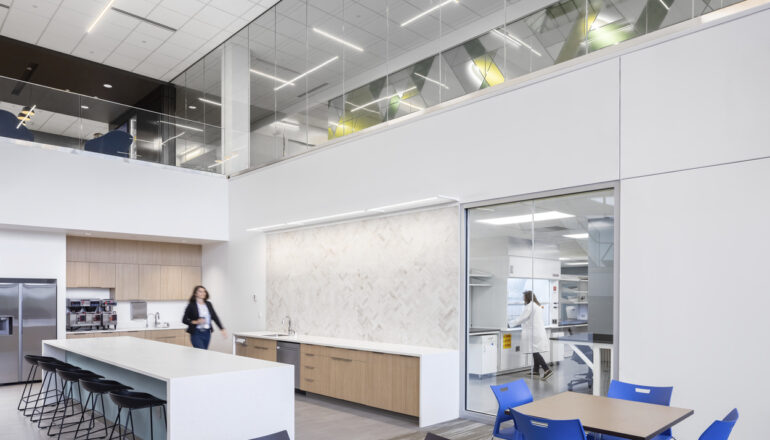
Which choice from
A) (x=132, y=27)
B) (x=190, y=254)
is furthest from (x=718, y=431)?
(x=132, y=27)

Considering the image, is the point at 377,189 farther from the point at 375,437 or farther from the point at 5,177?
the point at 5,177

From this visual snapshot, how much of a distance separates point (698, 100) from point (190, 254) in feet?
30.7

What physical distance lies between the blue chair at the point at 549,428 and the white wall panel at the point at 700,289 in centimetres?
184

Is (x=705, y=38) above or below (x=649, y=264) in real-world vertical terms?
above

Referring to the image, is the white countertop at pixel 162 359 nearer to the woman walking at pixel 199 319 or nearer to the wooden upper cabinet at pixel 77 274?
the woman walking at pixel 199 319

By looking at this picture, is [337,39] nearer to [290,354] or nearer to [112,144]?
[112,144]

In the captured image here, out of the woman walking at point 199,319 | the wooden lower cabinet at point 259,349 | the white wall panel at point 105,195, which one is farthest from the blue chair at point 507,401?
the white wall panel at point 105,195

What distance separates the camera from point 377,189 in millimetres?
6906

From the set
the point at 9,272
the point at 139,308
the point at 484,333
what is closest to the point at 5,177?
the point at 9,272

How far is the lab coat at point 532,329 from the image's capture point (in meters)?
5.29

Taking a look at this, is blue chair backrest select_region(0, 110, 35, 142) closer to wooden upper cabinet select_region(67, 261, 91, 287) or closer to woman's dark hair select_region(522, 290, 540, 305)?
wooden upper cabinet select_region(67, 261, 91, 287)

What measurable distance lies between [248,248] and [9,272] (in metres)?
3.61

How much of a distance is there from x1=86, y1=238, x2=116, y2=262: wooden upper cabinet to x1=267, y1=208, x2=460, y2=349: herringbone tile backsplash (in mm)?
3242

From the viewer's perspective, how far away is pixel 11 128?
783cm
